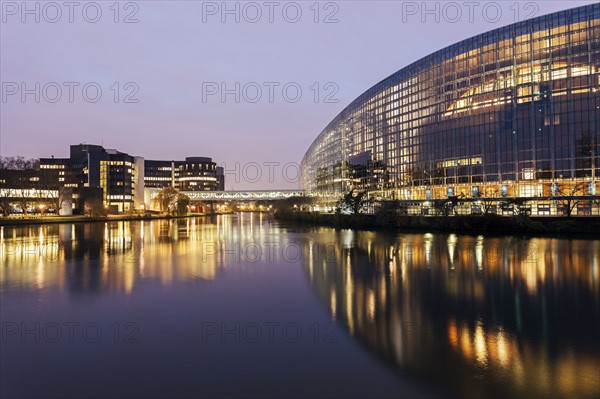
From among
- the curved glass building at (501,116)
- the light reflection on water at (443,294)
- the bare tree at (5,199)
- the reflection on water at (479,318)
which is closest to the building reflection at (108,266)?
the light reflection on water at (443,294)

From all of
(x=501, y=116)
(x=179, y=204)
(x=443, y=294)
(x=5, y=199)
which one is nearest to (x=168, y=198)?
(x=179, y=204)

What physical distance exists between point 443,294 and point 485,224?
39.5m

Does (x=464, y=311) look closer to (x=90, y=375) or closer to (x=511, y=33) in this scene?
(x=90, y=375)

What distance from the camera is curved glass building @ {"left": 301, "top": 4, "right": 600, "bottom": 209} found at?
65250 millimetres

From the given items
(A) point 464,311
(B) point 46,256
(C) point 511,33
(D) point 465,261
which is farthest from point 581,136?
(B) point 46,256

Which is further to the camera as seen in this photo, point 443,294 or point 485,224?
point 485,224

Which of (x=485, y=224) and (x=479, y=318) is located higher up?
(x=485, y=224)

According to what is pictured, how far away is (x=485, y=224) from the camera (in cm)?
5006

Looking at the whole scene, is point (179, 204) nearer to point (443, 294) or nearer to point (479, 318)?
point (443, 294)

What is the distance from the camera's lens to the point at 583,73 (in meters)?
65.2

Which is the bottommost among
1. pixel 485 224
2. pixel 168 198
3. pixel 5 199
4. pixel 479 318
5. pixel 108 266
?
pixel 479 318

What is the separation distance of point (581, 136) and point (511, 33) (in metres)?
23.7

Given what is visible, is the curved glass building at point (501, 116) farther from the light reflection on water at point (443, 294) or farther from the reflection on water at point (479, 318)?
the reflection on water at point (479, 318)

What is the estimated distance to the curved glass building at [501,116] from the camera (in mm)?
65250
